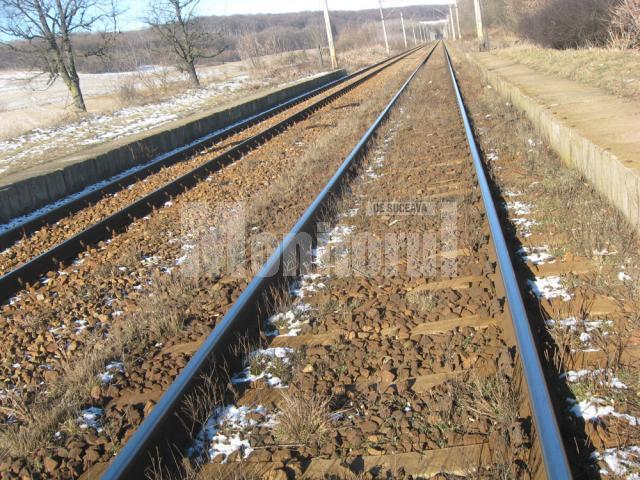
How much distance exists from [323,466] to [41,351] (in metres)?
2.59

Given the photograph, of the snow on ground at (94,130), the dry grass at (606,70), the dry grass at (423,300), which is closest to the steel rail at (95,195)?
the snow on ground at (94,130)

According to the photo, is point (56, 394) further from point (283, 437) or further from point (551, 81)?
point (551, 81)

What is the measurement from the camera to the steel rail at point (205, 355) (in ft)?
8.32

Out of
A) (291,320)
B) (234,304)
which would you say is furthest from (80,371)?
(291,320)

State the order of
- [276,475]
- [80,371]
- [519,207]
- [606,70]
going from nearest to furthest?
[276,475] → [80,371] → [519,207] → [606,70]

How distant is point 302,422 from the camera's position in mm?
2805

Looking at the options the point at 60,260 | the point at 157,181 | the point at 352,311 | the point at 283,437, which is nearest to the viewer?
the point at 283,437

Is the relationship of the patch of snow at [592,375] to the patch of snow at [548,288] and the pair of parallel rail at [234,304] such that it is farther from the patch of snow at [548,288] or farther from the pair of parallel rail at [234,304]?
the patch of snow at [548,288]

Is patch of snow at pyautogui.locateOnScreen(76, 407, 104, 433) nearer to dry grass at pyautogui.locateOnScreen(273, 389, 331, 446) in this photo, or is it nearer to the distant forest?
dry grass at pyautogui.locateOnScreen(273, 389, 331, 446)

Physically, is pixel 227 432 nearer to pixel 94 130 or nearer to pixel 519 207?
pixel 519 207

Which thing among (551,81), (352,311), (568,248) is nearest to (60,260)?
(352,311)

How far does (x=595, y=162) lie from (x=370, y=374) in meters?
4.12

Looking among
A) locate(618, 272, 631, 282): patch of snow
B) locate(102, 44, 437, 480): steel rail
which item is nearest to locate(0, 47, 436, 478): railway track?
locate(102, 44, 437, 480): steel rail

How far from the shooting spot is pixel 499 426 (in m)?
2.65
